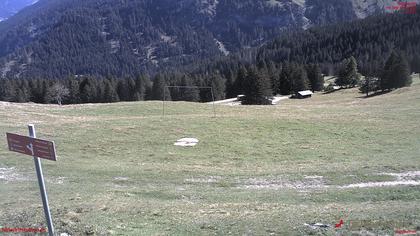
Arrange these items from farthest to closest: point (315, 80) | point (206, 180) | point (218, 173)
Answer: point (315, 80) < point (218, 173) < point (206, 180)

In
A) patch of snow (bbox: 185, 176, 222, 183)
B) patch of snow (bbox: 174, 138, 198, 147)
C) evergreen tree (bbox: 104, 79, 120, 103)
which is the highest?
evergreen tree (bbox: 104, 79, 120, 103)

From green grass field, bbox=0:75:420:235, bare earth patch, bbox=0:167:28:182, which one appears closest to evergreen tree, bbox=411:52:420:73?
green grass field, bbox=0:75:420:235

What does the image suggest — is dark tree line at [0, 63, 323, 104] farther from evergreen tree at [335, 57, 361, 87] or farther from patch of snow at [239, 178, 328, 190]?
patch of snow at [239, 178, 328, 190]

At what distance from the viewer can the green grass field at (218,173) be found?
16.9 metres

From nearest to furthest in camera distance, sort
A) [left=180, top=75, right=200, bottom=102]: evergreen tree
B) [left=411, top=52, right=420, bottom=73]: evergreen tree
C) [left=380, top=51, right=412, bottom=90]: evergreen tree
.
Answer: [left=380, top=51, right=412, bottom=90]: evergreen tree → [left=180, top=75, right=200, bottom=102]: evergreen tree → [left=411, top=52, right=420, bottom=73]: evergreen tree

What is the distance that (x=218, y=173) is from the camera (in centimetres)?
3070

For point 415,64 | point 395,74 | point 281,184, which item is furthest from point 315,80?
point 281,184

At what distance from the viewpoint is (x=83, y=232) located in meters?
15.2

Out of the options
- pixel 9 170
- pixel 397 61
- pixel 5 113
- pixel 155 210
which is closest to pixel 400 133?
pixel 155 210

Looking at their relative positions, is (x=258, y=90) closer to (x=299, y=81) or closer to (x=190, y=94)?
(x=299, y=81)

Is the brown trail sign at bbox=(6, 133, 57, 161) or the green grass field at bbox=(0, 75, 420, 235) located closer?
the brown trail sign at bbox=(6, 133, 57, 161)

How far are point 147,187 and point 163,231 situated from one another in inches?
418

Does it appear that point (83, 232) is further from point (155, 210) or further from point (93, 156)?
point (93, 156)

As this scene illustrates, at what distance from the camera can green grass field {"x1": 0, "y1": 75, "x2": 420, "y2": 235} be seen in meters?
16.9
